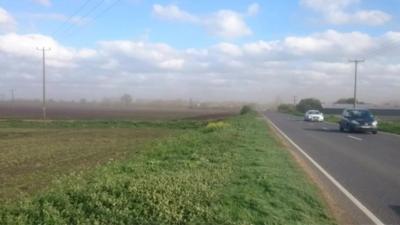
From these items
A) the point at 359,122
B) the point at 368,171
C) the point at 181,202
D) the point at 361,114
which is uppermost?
the point at 361,114

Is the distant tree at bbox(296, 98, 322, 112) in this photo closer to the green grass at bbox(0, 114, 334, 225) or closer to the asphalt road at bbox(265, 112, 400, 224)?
the asphalt road at bbox(265, 112, 400, 224)

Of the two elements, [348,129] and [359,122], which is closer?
[359,122]

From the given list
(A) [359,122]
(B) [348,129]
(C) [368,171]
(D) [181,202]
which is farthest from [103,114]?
(D) [181,202]

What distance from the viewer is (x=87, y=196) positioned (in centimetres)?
858

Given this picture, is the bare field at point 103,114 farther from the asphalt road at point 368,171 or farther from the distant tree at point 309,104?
the asphalt road at point 368,171

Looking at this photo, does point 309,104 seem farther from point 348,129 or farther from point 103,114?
point 348,129

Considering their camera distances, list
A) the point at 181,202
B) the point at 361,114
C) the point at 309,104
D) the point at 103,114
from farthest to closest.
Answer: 1. the point at 309,104
2. the point at 103,114
3. the point at 361,114
4. the point at 181,202

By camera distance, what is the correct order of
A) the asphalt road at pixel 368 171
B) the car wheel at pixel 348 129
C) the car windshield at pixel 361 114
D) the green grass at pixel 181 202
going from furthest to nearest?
the car wheel at pixel 348 129 < the car windshield at pixel 361 114 < the asphalt road at pixel 368 171 < the green grass at pixel 181 202

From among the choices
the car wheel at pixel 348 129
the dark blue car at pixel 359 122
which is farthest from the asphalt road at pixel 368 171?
the car wheel at pixel 348 129

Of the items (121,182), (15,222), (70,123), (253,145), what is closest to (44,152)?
(253,145)

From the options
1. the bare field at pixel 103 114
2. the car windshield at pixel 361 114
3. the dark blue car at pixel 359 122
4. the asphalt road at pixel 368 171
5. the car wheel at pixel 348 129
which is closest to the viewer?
the asphalt road at pixel 368 171

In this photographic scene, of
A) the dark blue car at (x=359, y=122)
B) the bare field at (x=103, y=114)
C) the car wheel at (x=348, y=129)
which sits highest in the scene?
the dark blue car at (x=359, y=122)

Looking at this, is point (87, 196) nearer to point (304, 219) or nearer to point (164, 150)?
point (304, 219)

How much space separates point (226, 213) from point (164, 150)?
12.8m
